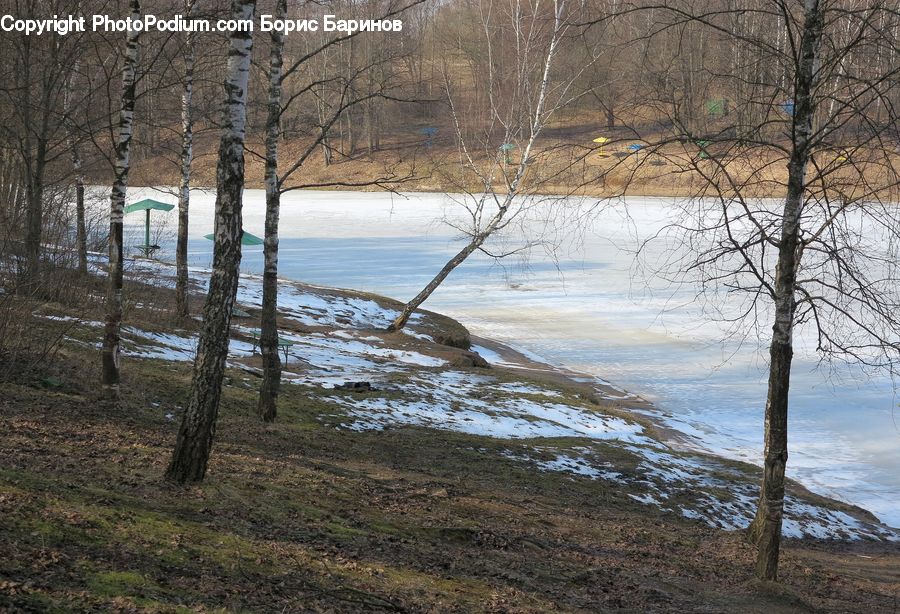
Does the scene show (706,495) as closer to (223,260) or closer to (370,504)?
(370,504)

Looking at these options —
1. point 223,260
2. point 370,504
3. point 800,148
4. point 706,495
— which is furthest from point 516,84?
point 223,260

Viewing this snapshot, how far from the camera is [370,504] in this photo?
290 inches

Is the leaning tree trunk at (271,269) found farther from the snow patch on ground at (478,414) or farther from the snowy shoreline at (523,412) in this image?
the snow patch on ground at (478,414)

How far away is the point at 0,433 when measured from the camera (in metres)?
6.90

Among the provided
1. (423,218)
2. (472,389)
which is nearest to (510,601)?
(472,389)

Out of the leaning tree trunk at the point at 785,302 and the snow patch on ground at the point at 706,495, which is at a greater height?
the leaning tree trunk at the point at 785,302

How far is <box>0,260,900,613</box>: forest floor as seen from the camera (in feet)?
15.5

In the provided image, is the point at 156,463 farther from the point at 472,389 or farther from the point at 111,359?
the point at 472,389

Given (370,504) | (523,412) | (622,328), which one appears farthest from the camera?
(622,328)

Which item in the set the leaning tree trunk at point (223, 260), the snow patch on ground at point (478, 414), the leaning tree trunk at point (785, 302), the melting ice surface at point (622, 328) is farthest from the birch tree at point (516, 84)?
the leaning tree trunk at point (223, 260)

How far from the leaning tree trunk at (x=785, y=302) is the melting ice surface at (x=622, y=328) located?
4.18 ft

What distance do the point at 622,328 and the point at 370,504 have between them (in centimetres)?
1787

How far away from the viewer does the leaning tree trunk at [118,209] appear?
8.57 metres

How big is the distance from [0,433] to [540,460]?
254 inches
